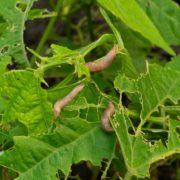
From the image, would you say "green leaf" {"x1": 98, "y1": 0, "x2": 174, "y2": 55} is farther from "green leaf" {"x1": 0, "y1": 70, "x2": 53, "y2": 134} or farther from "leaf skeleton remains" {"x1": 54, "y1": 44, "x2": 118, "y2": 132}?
"green leaf" {"x1": 0, "y1": 70, "x2": 53, "y2": 134}

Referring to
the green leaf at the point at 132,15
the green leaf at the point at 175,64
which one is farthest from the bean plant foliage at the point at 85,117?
the green leaf at the point at 175,64

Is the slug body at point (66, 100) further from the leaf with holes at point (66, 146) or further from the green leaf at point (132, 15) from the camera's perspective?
the green leaf at point (132, 15)

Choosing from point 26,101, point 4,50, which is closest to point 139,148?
point 26,101

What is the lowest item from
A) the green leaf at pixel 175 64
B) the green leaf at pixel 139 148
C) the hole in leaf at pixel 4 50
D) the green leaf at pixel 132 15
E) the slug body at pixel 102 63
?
the green leaf at pixel 139 148

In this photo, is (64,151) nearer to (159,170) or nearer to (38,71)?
(38,71)

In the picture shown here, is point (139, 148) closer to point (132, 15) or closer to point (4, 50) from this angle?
point (132, 15)

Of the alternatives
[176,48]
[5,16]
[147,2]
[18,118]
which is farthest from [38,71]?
[176,48]

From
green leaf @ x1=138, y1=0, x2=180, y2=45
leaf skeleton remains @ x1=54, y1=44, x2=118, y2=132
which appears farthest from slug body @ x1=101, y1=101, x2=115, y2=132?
green leaf @ x1=138, y1=0, x2=180, y2=45
